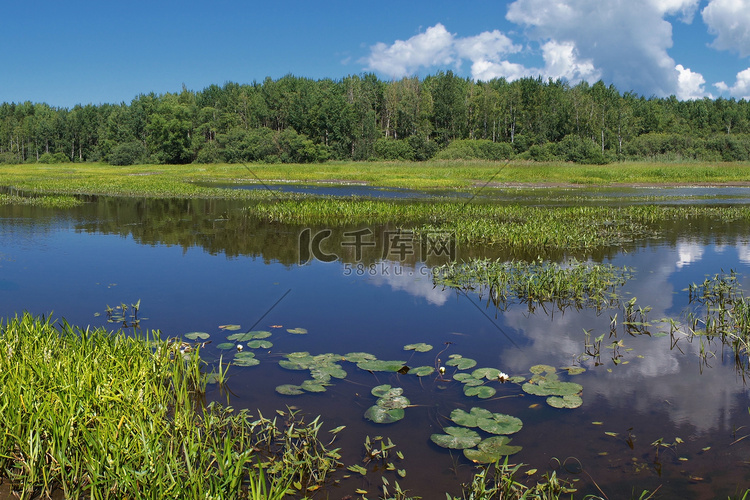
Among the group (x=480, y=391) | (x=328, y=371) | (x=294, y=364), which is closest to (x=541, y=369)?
(x=480, y=391)

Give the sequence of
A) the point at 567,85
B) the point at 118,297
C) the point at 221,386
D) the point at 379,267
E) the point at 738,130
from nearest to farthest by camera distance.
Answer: the point at 221,386
the point at 118,297
the point at 379,267
the point at 567,85
the point at 738,130

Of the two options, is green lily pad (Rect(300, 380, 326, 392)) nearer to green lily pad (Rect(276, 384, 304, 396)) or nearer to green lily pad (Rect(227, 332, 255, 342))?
green lily pad (Rect(276, 384, 304, 396))

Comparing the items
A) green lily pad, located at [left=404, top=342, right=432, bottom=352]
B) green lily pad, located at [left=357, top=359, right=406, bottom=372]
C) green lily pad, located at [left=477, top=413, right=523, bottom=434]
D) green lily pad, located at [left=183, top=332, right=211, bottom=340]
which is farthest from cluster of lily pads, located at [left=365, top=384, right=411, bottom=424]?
green lily pad, located at [left=183, top=332, right=211, bottom=340]

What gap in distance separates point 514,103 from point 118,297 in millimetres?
98479

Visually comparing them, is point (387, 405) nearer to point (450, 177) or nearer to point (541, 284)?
point (541, 284)

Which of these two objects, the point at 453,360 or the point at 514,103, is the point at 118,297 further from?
the point at 514,103

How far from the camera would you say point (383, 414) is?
16.8 feet

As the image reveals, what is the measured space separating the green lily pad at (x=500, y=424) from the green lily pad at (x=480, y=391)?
429 millimetres

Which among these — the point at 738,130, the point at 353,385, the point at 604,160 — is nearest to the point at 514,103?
the point at 604,160

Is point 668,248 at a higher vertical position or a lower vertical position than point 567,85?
lower

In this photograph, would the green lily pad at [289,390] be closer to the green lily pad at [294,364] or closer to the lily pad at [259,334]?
the green lily pad at [294,364]

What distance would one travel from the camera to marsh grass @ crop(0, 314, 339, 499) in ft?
12.0

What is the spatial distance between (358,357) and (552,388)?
229 centimetres

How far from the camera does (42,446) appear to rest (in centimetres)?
403
